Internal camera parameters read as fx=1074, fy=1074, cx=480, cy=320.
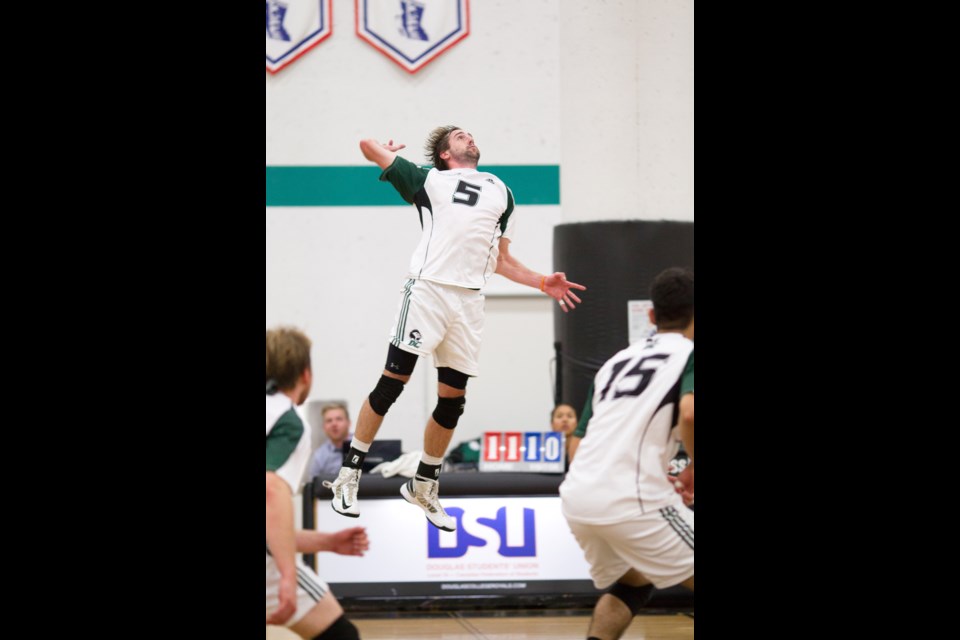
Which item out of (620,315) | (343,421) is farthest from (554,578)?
(343,421)

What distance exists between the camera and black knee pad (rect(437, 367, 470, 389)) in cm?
461

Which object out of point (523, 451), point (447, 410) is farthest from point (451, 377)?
point (523, 451)

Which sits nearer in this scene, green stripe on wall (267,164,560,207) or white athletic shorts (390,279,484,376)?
white athletic shorts (390,279,484,376)

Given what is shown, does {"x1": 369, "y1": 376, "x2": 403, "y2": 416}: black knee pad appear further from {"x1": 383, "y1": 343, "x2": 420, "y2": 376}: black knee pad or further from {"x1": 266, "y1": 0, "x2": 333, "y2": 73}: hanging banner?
{"x1": 266, "y1": 0, "x2": 333, "y2": 73}: hanging banner

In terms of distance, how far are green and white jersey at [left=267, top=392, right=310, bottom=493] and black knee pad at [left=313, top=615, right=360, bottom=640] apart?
0.55m

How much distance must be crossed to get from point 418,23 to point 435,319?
1.56 m

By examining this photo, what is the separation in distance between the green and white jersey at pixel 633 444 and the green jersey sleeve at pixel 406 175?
1167 mm

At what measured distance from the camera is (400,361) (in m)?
4.56

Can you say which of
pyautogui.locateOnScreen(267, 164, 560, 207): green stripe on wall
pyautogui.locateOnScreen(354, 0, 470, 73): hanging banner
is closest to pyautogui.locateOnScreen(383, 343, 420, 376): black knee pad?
pyautogui.locateOnScreen(267, 164, 560, 207): green stripe on wall

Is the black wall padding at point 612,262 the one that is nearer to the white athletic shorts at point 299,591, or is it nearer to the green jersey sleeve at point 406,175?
the green jersey sleeve at point 406,175

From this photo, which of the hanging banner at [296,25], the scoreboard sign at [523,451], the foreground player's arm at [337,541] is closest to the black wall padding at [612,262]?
the scoreboard sign at [523,451]

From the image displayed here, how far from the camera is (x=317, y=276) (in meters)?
5.38
